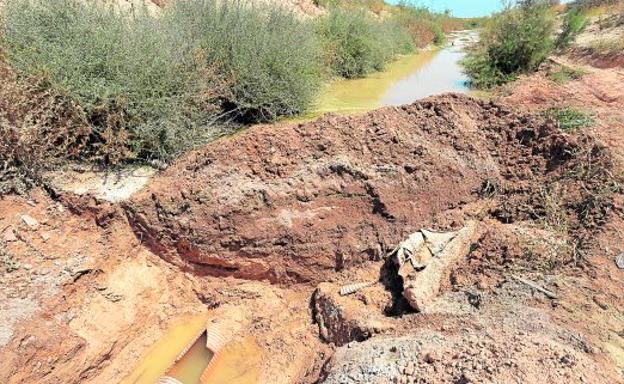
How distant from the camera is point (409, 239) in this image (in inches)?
184

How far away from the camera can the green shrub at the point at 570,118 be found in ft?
18.3

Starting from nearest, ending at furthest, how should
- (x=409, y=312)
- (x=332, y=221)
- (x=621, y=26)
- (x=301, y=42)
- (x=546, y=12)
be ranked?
(x=409, y=312) < (x=332, y=221) < (x=301, y=42) < (x=546, y=12) < (x=621, y=26)

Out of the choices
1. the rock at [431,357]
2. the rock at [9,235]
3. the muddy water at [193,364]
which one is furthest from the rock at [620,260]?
the rock at [9,235]

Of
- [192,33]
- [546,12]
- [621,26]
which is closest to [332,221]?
[192,33]

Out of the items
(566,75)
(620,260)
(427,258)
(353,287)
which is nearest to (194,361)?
(353,287)

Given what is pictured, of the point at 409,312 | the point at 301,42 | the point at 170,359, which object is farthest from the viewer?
the point at 301,42

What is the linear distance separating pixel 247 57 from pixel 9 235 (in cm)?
357

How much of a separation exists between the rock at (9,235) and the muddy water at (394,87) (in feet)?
12.9

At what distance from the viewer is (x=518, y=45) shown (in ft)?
36.5

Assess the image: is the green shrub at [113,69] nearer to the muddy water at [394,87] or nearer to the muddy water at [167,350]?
the muddy water at [167,350]

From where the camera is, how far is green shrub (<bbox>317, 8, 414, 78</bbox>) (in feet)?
38.1

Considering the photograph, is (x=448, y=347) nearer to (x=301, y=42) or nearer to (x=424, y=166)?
(x=424, y=166)

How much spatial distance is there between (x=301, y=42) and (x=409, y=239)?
4159 mm

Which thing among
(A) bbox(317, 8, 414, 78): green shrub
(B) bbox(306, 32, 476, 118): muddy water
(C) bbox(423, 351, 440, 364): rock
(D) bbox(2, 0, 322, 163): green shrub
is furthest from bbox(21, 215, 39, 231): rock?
(A) bbox(317, 8, 414, 78): green shrub
